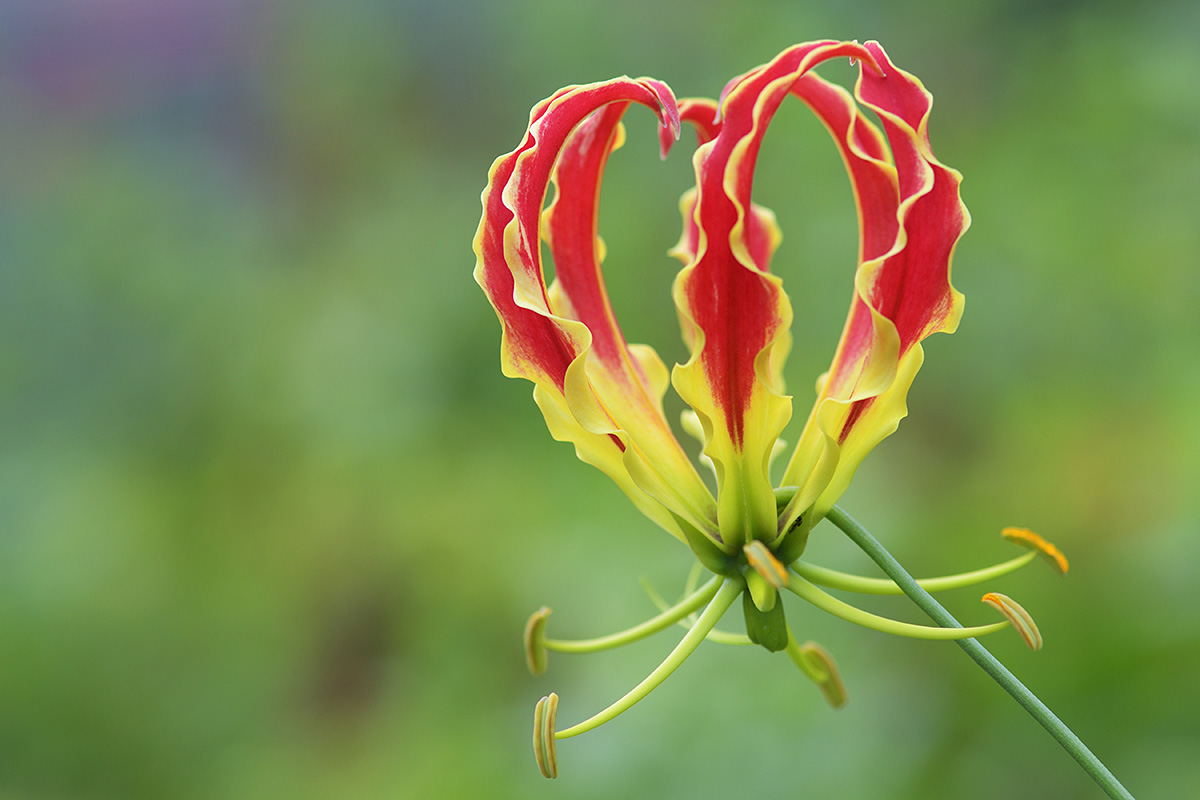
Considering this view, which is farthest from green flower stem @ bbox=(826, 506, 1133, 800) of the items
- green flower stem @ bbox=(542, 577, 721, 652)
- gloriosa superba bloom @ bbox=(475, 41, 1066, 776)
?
green flower stem @ bbox=(542, 577, 721, 652)

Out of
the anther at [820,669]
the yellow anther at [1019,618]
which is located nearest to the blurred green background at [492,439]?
the anther at [820,669]

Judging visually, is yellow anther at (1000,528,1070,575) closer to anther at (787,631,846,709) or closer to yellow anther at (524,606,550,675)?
anther at (787,631,846,709)

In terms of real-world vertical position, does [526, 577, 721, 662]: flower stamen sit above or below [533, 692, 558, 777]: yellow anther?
above

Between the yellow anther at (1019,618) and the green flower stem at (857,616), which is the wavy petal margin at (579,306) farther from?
the yellow anther at (1019,618)

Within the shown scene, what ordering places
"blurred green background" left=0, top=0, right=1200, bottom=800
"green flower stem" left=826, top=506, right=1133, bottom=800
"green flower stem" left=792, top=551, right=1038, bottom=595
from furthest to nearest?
"blurred green background" left=0, top=0, right=1200, bottom=800, "green flower stem" left=792, top=551, right=1038, bottom=595, "green flower stem" left=826, top=506, right=1133, bottom=800

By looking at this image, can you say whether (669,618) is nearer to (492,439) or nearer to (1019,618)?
(1019,618)

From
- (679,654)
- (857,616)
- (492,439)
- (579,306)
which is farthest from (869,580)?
(492,439)

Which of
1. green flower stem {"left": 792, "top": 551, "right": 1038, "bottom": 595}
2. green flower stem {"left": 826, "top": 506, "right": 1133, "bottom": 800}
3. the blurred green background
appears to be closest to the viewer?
green flower stem {"left": 826, "top": 506, "right": 1133, "bottom": 800}
